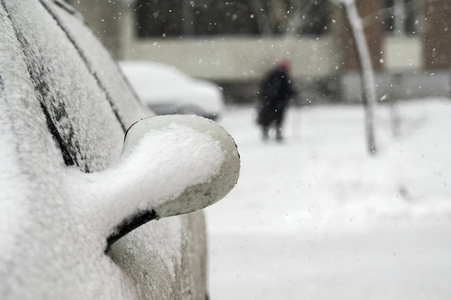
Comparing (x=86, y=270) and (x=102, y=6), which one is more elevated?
(x=86, y=270)

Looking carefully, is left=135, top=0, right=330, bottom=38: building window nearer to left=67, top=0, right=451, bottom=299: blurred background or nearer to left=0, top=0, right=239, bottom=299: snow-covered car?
left=67, top=0, right=451, bottom=299: blurred background

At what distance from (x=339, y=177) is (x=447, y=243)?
305cm

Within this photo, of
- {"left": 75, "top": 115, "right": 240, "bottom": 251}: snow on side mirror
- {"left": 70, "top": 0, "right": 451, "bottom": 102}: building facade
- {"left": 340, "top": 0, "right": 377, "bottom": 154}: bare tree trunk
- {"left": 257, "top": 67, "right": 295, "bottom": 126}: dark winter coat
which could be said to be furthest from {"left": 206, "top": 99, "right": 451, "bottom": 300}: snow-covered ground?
{"left": 70, "top": 0, "right": 451, "bottom": 102}: building facade

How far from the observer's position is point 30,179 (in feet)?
2.69

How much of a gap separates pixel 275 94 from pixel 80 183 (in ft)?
32.9

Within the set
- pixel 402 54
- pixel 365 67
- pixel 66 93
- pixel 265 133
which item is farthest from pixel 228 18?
pixel 66 93

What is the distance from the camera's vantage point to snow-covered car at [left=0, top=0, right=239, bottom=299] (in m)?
0.75

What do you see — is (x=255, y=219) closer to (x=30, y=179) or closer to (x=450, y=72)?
(x=30, y=179)

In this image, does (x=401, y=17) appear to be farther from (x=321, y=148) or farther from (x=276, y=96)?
(x=321, y=148)

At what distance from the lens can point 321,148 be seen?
10.1m

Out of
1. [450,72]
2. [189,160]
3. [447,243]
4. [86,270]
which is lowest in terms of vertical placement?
[450,72]

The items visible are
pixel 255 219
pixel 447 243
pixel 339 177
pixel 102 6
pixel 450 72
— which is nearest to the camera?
pixel 447 243

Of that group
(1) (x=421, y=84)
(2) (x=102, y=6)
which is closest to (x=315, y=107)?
(1) (x=421, y=84)

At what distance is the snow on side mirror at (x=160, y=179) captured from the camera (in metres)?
0.94
